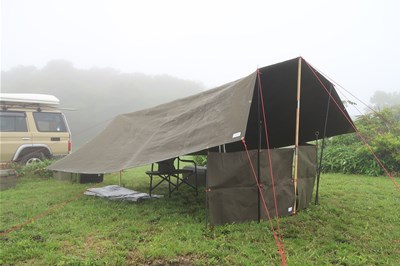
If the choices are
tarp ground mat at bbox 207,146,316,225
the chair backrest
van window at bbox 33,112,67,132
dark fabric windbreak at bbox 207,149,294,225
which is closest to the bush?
tarp ground mat at bbox 207,146,316,225

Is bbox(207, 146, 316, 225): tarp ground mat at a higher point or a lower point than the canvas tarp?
lower

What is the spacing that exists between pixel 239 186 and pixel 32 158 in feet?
19.5

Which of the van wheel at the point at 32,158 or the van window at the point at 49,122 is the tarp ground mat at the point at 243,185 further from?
the van window at the point at 49,122

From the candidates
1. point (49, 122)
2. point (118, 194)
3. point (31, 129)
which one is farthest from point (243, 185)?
point (49, 122)

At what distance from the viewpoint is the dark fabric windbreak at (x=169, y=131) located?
11.9 feet

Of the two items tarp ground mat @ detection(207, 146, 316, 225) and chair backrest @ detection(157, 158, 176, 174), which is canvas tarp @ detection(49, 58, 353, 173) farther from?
chair backrest @ detection(157, 158, 176, 174)

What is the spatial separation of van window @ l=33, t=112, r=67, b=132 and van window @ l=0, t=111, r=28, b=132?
28cm

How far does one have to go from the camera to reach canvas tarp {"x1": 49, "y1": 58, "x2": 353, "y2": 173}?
369cm

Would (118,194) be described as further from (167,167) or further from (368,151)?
(368,151)

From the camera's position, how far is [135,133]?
4961mm

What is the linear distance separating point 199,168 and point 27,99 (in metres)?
4.43

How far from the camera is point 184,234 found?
137 inches

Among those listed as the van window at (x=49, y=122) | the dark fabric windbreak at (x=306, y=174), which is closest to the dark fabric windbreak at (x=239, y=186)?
the dark fabric windbreak at (x=306, y=174)

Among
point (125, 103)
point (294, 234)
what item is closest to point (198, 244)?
point (294, 234)
